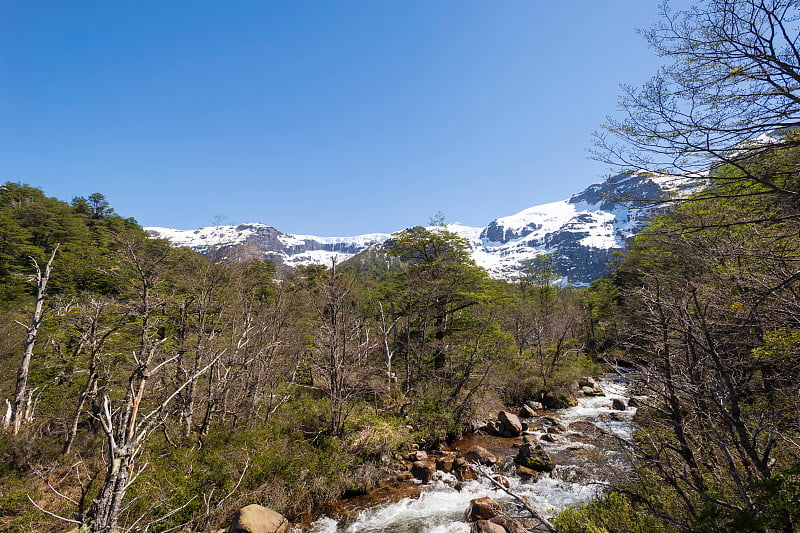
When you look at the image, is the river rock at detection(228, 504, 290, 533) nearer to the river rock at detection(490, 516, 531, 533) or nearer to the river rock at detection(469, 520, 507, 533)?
the river rock at detection(469, 520, 507, 533)

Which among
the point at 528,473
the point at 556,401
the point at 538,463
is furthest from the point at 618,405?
the point at 528,473

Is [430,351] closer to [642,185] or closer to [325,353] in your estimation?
[325,353]

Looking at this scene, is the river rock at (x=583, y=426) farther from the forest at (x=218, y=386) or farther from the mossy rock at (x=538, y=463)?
the mossy rock at (x=538, y=463)

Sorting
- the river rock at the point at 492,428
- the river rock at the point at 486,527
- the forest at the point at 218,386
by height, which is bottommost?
the river rock at the point at 492,428

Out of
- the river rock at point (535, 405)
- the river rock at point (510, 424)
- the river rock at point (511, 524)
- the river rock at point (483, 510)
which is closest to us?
the river rock at point (511, 524)

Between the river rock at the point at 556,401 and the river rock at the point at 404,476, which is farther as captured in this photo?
the river rock at the point at 556,401

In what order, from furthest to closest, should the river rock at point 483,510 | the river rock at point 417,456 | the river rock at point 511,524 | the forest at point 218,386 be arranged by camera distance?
the river rock at point 417,456, the river rock at point 483,510, the river rock at point 511,524, the forest at point 218,386

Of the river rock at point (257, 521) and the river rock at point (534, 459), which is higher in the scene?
the river rock at point (257, 521)

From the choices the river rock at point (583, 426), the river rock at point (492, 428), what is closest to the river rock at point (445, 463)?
the river rock at point (492, 428)

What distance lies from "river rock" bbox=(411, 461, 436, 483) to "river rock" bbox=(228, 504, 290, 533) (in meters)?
4.60

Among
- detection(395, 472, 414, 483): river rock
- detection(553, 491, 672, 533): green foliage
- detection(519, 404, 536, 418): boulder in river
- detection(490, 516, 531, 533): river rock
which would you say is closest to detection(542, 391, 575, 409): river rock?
A: detection(519, 404, 536, 418): boulder in river

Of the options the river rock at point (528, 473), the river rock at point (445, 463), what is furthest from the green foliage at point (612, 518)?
the river rock at point (445, 463)

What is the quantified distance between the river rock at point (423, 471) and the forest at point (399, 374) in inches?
33.6

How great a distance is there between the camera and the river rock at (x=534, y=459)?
448 inches
